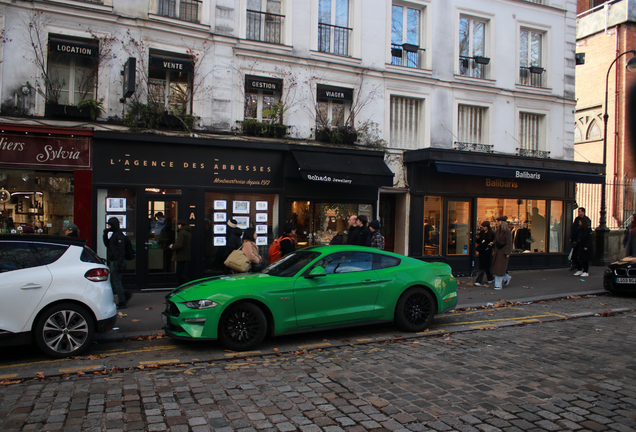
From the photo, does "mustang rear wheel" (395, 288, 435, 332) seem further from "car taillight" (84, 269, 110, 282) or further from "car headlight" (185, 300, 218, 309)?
"car taillight" (84, 269, 110, 282)

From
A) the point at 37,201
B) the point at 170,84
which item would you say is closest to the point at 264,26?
the point at 170,84

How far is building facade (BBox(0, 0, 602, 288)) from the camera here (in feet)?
38.2

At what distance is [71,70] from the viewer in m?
11.8

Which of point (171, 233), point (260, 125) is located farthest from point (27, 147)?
point (260, 125)

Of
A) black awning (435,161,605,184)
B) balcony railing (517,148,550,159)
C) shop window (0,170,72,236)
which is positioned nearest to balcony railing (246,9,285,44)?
black awning (435,161,605,184)

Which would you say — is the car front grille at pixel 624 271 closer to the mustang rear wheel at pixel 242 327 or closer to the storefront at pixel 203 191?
the storefront at pixel 203 191

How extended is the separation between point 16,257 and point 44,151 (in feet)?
18.9

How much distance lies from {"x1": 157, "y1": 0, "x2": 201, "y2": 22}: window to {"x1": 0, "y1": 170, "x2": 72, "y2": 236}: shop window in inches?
191

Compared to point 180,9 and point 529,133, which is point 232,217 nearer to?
point 180,9

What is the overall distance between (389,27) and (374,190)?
16.9ft

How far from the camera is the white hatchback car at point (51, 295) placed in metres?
6.11

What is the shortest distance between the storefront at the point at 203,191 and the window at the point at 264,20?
3162mm

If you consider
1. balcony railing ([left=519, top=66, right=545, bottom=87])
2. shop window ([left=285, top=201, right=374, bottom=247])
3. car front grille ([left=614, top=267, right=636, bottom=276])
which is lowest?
car front grille ([left=614, top=267, right=636, bottom=276])

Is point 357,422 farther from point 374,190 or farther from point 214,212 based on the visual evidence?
point 374,190
